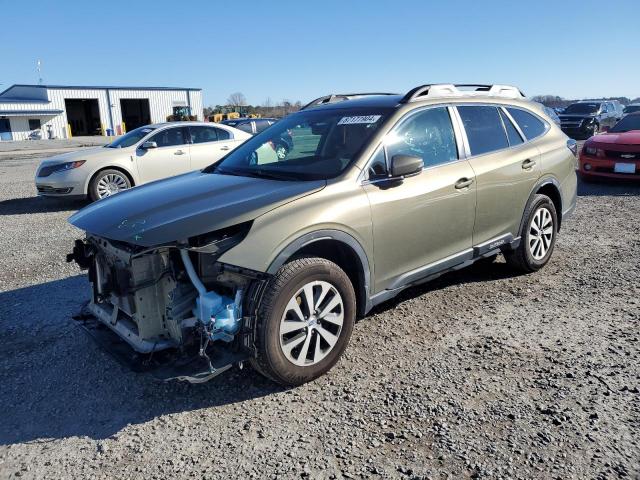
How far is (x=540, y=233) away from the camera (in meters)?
5.29

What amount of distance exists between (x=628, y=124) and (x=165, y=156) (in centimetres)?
1012

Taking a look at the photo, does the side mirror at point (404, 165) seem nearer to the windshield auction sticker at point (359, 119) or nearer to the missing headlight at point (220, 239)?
the windshield auction sticker at point (359, 119)

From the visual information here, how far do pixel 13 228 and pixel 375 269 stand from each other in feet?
23.0

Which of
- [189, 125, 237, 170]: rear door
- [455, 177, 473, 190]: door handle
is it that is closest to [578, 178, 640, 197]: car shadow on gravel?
[455, 177, 473, 190]: door handle

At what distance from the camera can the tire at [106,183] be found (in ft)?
31.8

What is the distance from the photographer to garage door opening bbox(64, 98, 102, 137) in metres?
56.0

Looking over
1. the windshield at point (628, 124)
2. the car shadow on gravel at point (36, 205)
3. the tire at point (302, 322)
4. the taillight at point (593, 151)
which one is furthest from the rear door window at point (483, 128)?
the windshield at point (628, 124)

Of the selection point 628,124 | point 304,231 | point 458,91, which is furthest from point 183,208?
point 628,124

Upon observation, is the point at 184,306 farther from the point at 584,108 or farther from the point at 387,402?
the point at 584,108

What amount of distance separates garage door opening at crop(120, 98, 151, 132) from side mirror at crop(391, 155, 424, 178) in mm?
56273

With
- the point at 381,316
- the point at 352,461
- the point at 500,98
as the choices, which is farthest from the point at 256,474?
the point at 500,98

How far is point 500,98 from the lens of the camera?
5.07m

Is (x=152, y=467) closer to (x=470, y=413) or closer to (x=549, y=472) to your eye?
(x=470, y=413)

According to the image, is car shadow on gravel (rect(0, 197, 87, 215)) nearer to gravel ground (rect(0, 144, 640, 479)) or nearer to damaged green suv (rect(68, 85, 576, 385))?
gravel ground (rect(0, 144, 640, 479))
